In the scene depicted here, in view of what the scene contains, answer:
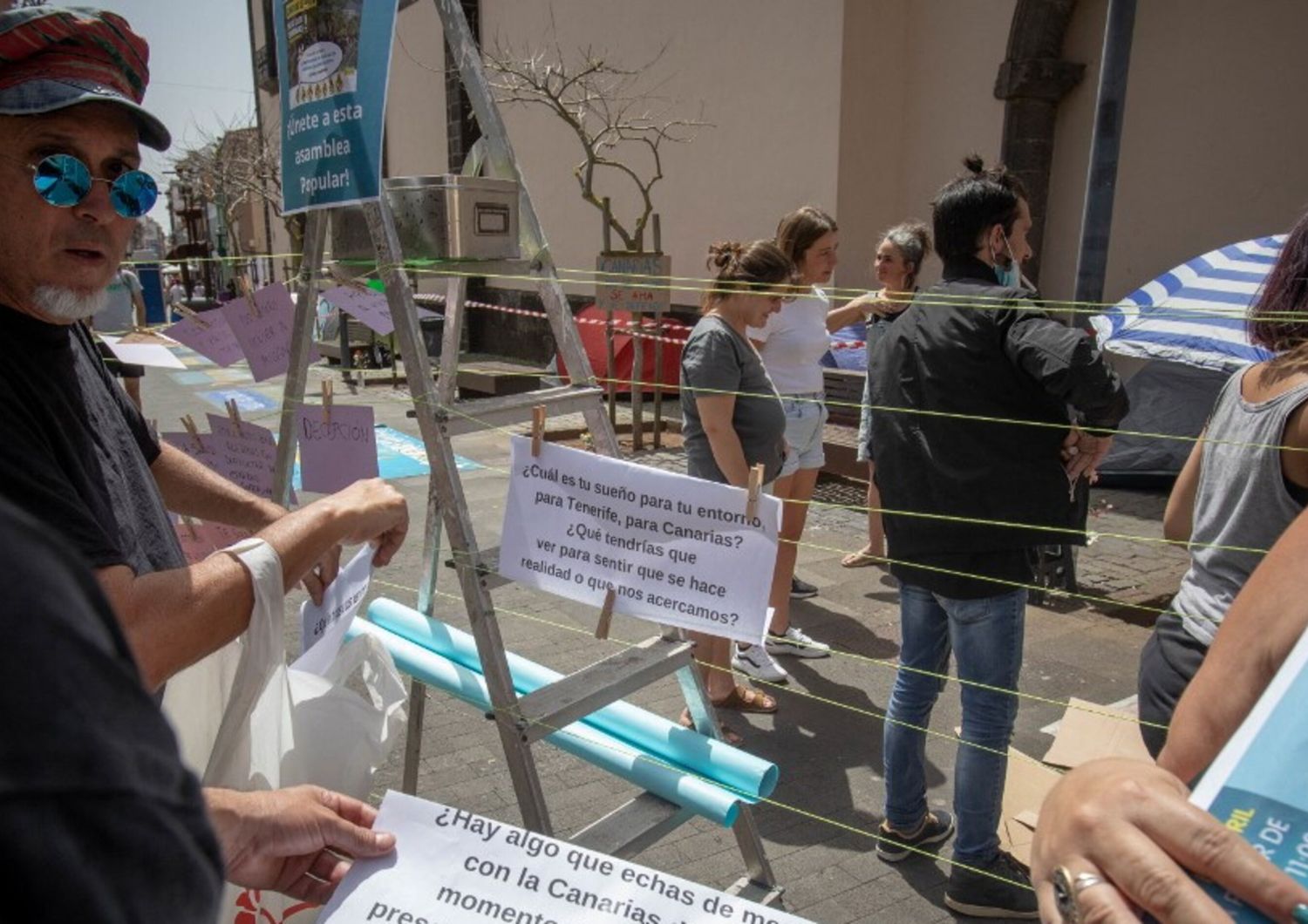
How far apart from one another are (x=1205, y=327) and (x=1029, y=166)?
10.6 feet

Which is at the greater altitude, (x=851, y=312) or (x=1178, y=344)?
(x=851, y=312)

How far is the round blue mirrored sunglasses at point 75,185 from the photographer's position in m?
1.44

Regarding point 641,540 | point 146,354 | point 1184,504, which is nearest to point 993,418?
point 1184,504

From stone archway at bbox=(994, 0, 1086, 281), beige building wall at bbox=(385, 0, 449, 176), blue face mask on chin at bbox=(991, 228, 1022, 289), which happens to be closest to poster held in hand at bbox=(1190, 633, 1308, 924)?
blue face mask on chin at bbox=(991, 228, 1022, 289)

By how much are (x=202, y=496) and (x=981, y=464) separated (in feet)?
6.30

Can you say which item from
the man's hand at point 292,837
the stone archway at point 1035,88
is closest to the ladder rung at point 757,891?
the man's hand at point 292,837

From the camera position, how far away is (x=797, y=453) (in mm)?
4289

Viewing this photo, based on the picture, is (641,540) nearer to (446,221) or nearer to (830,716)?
(446,221)

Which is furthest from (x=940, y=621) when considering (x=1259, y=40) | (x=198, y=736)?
(x=1259, y=40)

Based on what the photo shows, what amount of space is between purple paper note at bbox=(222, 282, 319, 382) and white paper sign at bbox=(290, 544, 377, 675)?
116 centimetres

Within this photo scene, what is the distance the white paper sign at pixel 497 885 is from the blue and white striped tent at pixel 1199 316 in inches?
181

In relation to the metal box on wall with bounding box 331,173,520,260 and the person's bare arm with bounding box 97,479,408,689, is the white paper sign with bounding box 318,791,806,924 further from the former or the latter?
the metal box on wall with bounding box 331,173,520,260

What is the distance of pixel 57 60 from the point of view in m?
1.43

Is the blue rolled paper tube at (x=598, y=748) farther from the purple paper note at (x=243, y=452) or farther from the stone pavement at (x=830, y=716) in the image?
the purple paper note at (x=243, y=452)
